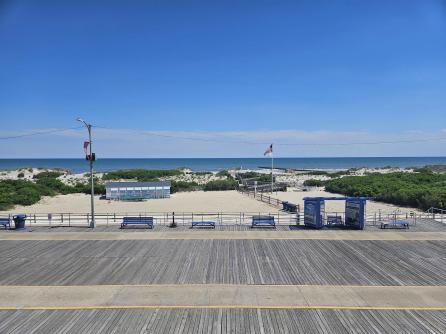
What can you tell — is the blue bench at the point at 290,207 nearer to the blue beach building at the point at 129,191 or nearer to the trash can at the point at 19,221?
the blue beach building at the point at 129,191

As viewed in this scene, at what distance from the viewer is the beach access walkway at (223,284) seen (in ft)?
32.0

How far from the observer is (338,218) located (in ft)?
73.9

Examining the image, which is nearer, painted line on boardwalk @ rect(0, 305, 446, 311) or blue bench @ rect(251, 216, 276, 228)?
painted line on boardwalk @ rect(0, 305, 446, 311)

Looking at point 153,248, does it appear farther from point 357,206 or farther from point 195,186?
point 195,186

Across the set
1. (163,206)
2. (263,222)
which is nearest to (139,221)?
(263,222)

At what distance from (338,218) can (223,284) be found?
12496 mm

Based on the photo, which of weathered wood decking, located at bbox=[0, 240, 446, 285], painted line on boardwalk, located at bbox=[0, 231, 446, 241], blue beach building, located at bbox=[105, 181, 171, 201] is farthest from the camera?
blue beach building, located at bbox=[105, 181, 171, 201]

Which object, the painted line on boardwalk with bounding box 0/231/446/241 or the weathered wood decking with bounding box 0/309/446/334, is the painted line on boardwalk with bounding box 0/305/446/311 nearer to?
the weathered wood decking with bounding box 0/309/446/334

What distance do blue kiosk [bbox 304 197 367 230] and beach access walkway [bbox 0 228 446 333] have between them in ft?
6.28

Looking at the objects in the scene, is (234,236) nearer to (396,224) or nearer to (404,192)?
(396,224)

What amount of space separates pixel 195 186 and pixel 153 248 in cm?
3879

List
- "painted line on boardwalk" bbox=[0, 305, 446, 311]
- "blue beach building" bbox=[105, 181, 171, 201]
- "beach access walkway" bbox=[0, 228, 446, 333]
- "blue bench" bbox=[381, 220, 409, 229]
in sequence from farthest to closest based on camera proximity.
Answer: "blue beach building" bbox=[105, 181, 171, 201] < "blue bench" bbox=[381, 220, 409, 229] < "painted line on boardwalk" bbox=[0, 305, 446, 311] < "beach access walkway" bbox=[0, 228, 446, 333]

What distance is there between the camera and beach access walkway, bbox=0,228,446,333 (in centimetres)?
974

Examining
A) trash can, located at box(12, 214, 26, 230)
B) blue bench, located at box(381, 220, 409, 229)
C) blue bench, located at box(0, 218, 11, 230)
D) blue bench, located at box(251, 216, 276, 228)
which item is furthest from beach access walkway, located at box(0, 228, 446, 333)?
blue bench, located at box(0, 218, 11, 230)
